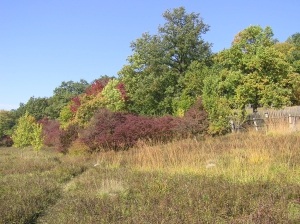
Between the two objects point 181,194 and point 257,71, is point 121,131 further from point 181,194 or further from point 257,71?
point 257,71

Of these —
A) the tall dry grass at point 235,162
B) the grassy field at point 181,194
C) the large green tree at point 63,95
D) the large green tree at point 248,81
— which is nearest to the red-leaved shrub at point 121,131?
the large green tree at point 248,81

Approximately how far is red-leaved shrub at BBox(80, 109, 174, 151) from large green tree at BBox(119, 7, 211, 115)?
9.83 metres

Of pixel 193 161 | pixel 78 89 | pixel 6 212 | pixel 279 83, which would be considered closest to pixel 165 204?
pixel 6 212

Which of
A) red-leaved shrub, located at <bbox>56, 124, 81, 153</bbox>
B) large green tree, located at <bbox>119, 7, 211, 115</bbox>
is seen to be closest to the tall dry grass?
red-leaved shrub, located at <bbox>56, 124, 81, 153</bbox>

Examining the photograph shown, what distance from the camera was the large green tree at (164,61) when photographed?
28344mm

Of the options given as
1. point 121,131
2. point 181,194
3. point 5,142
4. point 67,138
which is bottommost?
point 5,142

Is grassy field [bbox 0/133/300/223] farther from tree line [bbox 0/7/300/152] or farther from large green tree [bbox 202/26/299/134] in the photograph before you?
large green tree [bbox 202/26/299/134]

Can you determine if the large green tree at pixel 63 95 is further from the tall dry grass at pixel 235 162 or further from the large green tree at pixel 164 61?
the tall dry grass at pixel 235 162

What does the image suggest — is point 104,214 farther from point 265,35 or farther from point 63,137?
point 265,35

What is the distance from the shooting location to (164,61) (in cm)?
3008

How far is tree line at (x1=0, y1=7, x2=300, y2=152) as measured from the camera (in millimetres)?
17719

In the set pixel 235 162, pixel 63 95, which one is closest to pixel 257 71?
pixel 235 162

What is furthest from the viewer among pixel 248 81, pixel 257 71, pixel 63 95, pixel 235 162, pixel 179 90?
pixel 63 95

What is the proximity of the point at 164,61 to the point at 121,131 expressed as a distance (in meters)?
15.1
